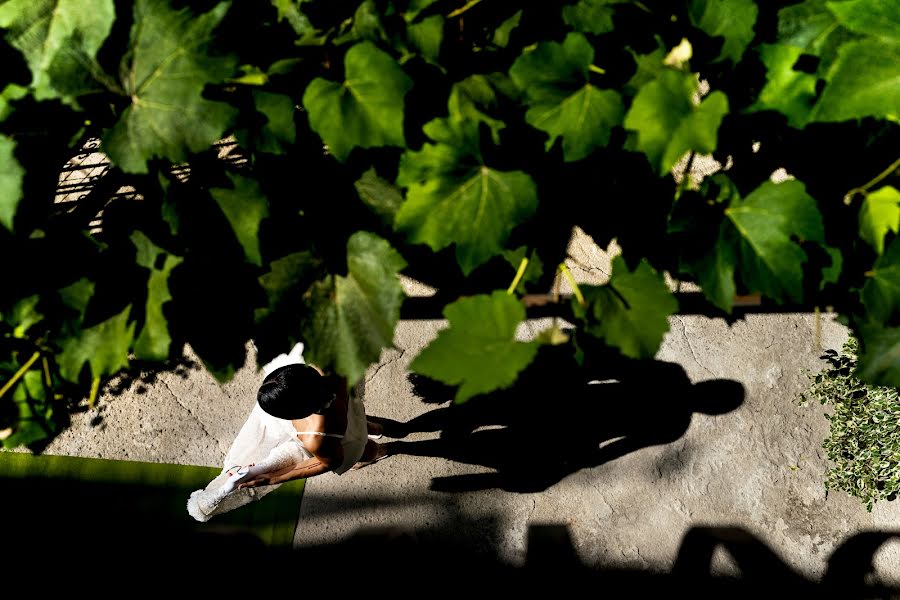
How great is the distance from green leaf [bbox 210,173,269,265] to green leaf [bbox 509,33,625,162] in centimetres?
58

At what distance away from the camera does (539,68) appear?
4.13 ft

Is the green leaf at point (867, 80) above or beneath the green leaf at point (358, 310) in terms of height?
above

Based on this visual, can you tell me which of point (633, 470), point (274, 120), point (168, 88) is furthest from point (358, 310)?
point (633, 470)

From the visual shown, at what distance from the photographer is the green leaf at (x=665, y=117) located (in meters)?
1.17

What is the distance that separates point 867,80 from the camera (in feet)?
3.56

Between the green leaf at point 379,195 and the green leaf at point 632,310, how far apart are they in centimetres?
45

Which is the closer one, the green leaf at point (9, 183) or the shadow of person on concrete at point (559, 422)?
the green leaf at point (9, 183)

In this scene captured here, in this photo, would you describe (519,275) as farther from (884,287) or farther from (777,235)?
(884,287)

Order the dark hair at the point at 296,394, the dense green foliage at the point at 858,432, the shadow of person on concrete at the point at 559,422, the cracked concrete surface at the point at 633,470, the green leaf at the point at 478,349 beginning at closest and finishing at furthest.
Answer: the green leaf at the point at 478,349 < the dark hair at the point at 296,394 < the dense green foliage at the point at 858,432 < the cracked concrete surface at the point at 633,470 < the shadow of person on concrete at the point at 559,422

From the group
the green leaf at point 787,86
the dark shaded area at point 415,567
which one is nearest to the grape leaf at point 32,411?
the green leaf at point 787,86

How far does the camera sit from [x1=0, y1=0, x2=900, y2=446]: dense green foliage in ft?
3.90

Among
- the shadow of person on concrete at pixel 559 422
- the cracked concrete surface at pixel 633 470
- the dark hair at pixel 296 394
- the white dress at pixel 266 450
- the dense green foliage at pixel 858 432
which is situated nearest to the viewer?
the dark hair at pixel 296 394

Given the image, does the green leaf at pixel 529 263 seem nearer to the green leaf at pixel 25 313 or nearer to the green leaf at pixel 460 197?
the green leaf at pixel 460 197

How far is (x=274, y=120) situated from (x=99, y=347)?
2.06 feet
